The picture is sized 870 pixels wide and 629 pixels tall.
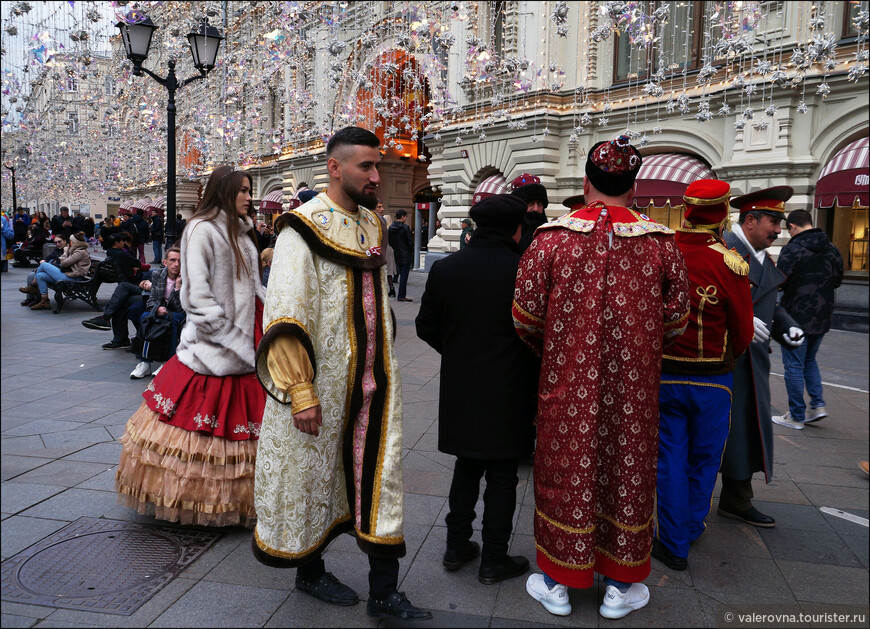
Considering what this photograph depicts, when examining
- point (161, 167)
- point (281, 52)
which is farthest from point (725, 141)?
point (161, 167)

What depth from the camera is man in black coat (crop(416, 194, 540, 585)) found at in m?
3.09

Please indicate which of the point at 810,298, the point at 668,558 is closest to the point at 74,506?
the point at 668,558

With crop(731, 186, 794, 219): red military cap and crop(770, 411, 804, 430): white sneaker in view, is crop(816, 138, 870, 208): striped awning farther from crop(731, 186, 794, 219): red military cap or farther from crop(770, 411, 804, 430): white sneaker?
crop(731, 186, 794, 219): red military cap

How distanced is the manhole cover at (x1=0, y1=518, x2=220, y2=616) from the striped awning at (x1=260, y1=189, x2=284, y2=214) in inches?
1109

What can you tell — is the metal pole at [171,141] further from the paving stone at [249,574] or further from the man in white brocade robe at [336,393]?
the man in white brocade robe at [336,393]

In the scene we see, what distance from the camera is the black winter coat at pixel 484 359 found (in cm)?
309

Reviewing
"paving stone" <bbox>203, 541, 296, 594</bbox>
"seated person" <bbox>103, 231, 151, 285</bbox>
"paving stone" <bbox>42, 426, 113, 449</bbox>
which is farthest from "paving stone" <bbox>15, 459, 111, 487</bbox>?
"seated person" <bbox>103, 231, 151, 285</bbox>

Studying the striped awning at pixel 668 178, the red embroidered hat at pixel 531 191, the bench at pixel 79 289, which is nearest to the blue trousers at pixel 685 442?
the red embroidered hat at pixel 531 191

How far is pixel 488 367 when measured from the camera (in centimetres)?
310

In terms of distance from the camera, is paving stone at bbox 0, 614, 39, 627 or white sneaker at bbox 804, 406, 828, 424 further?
white sneaker at bbox 804, 406, 828, 424

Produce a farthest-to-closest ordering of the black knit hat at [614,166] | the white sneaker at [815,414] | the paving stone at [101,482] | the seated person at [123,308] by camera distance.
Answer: the seated person at [123,308], the white sneaker at [815,414], the paving stone at [101,482], the black knit hat at [614,166]

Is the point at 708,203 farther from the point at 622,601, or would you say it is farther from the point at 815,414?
the point at 815,414

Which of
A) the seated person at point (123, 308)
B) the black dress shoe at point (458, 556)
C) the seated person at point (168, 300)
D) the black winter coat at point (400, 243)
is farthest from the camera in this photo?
the black winter coat at point (400, 243)

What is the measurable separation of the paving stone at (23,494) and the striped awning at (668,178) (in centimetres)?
1350
